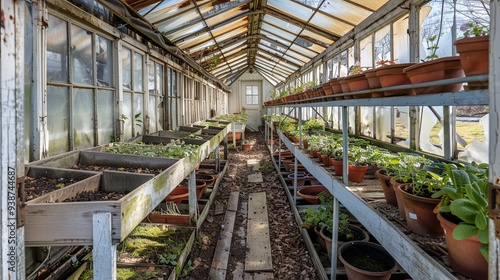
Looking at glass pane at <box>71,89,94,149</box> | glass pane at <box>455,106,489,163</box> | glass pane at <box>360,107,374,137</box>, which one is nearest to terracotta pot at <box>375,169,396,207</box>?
glass pane at <box>455,106,489,163</box>

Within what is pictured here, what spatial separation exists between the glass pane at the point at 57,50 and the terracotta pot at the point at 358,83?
8.58 ft

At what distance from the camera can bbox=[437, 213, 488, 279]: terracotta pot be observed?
121 cm

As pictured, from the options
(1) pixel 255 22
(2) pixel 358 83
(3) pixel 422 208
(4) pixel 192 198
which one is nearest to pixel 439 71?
(3) pixel 422 208

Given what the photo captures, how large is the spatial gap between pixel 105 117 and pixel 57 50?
1180mm

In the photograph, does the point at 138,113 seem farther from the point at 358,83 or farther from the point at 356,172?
the point at 358,83

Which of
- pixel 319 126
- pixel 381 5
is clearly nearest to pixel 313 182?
pixel 319 126

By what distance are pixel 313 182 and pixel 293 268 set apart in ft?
9.11

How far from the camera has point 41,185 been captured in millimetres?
2166

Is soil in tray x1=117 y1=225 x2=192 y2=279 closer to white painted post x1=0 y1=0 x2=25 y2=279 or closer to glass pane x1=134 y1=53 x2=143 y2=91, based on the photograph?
white painted post x1=0 y1=0 x2=25 y2=279

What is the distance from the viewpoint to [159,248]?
345 centimetres

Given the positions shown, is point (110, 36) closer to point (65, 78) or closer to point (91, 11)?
point (91, 11)

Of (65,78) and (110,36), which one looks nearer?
(65,78)

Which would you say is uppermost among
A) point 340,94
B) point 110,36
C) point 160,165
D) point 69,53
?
point 110,36

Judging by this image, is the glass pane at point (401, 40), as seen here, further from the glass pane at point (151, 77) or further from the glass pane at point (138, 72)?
the glass pane at point (151, 77)
